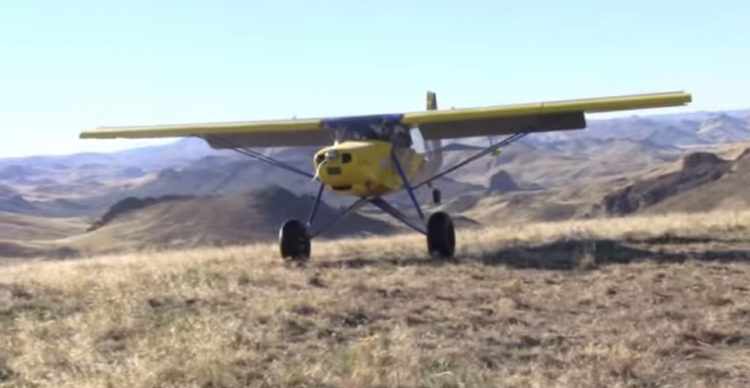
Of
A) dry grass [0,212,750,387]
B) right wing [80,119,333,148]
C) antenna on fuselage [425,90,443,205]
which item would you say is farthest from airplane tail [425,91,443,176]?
dry grass [0,212,750,387]

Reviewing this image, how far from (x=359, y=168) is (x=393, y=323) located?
259 inches

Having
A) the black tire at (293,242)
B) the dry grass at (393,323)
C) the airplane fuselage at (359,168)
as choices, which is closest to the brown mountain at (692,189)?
the airplane fuselage at (359,168)

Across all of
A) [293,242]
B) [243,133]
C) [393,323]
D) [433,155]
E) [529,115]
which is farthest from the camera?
[433,155]

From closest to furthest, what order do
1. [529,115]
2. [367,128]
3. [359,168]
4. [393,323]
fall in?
[393,323], [359,168], [367,128], [529,115]

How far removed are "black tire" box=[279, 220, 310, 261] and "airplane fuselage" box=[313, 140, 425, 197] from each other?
1111mm

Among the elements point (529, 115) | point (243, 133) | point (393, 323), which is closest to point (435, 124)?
point (529, 115)

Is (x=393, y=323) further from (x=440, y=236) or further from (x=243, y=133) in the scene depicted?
(x=243, y=133)

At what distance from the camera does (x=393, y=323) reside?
29.6 ft

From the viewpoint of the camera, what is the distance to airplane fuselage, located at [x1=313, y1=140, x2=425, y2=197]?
1515cm

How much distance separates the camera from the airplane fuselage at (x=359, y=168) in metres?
15.1

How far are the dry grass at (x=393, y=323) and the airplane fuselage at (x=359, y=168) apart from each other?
1.49 metres

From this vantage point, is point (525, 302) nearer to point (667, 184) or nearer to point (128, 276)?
point (128, 276)

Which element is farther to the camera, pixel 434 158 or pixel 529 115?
pixel 434 158

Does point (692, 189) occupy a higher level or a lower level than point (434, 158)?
lower
